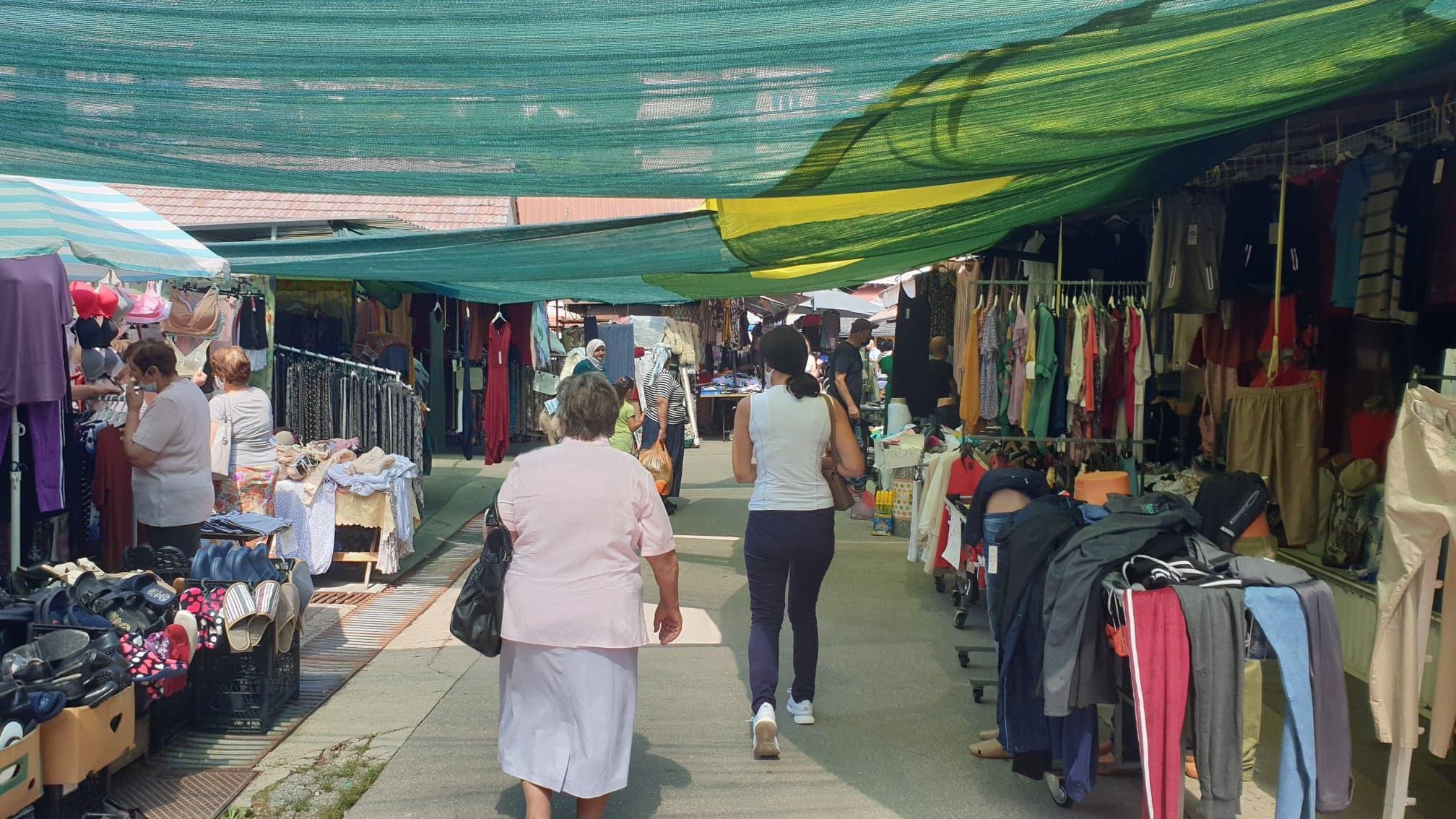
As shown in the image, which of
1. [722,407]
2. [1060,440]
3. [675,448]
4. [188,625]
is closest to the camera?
[188,625]

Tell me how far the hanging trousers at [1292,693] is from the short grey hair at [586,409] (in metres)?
2.03

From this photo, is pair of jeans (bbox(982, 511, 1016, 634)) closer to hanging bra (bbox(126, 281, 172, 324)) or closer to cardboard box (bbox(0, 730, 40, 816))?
cardboard box (bbox(0, 730, 40, 816))

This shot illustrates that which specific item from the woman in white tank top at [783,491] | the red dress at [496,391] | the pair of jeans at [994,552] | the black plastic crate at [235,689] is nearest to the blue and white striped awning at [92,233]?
the black plastic crate at [235,689]

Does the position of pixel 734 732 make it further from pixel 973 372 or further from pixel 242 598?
pixel 973 372

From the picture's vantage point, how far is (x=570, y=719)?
11.6 feet

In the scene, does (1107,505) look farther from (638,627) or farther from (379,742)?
(379,742)

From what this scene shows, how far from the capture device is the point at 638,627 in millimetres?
3541

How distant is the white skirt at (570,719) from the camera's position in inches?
137

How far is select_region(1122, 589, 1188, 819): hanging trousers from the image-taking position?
327 cm

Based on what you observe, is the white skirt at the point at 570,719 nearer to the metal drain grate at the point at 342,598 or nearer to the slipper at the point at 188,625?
the slipper at the point at 188,625

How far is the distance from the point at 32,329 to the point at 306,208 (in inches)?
383

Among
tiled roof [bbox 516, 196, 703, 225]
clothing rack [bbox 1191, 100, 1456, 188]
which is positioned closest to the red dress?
tiled roof [bbox 516, 196, 703, 225]

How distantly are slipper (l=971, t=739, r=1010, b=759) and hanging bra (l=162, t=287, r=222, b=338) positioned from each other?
5529mm

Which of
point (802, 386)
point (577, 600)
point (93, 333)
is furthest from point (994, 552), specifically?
point (93, 333)
